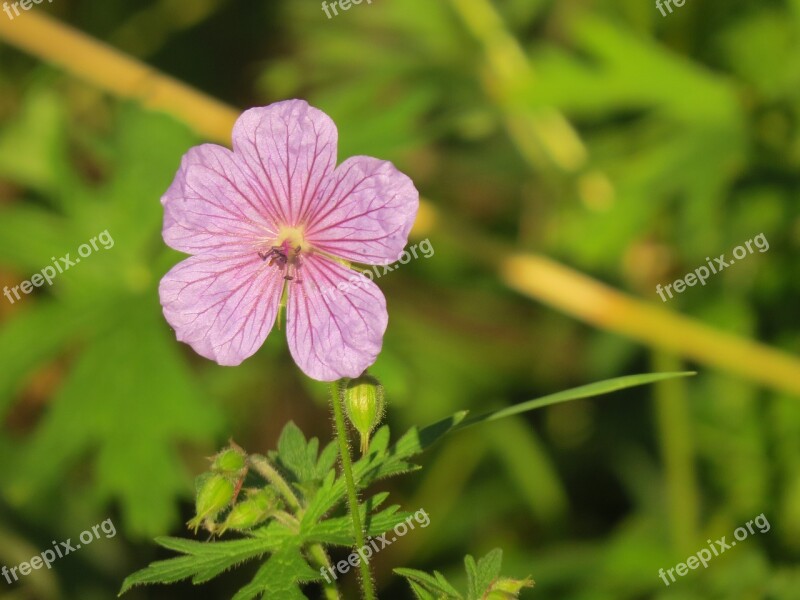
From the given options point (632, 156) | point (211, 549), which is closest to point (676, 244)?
point (632, 156)

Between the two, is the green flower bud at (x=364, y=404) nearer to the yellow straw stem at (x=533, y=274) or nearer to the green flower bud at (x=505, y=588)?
the green flower bud at (x=505, y=588)

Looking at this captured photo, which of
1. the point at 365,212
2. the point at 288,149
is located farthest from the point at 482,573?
the point at 288,149

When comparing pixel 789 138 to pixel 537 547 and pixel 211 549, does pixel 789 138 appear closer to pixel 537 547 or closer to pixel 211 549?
pixel 537 547

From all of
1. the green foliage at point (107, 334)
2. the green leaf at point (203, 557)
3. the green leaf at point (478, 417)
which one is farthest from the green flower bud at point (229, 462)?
the green foliage at point (107, 334)

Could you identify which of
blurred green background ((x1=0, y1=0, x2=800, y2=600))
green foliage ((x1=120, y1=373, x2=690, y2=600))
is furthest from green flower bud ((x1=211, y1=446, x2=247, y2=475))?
blurred green background ((x1=0, y1=0, x2=800, y2=600))

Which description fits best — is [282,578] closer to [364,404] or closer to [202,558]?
[202,558]
